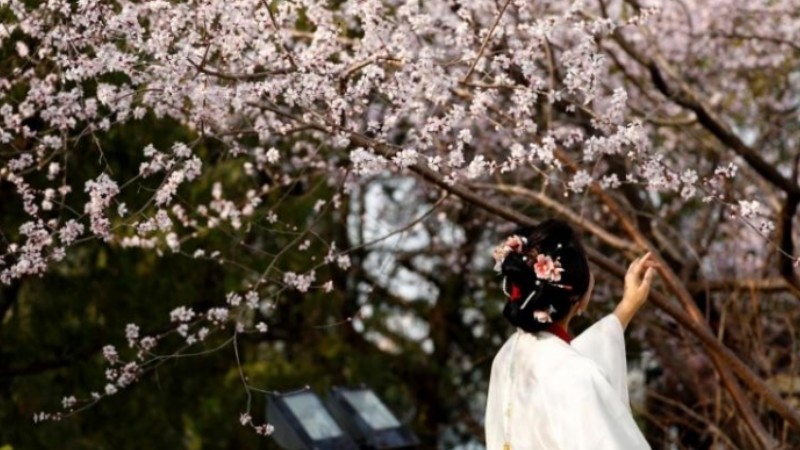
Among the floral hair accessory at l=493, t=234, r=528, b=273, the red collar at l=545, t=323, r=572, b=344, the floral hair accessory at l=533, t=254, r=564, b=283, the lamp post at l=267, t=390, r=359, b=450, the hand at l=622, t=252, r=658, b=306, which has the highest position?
the floral hair accessory at l=533, t=254, r=564, b=283

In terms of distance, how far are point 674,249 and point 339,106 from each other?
4513 millimetres

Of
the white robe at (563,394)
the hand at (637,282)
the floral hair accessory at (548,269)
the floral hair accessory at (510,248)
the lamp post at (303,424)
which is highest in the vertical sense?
the floral hair accessory at (548,269)

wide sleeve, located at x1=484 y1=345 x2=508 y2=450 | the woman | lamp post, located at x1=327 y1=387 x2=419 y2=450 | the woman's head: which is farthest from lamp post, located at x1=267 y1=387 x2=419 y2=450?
the woman's head

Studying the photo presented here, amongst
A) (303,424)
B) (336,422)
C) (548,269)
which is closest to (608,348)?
(548,269)

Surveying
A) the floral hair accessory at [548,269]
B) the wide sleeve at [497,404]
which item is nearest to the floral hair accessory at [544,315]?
the floral hair accessory at [548,269]

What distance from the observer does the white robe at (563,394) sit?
3.91 metres

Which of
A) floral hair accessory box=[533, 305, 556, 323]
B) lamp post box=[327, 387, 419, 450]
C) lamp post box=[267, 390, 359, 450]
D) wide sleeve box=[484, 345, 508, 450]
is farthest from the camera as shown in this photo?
lamp post box=[327, 387, 419, 450]

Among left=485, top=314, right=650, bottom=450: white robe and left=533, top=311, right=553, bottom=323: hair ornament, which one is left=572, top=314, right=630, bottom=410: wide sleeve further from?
left=533, top=311, right=553, bottom=323: hair ornament

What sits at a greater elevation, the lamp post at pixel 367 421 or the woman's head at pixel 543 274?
the woman's head at pixel 543 274

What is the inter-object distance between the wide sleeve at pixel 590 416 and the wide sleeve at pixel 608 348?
0.16 metres

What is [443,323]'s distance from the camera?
12906mm

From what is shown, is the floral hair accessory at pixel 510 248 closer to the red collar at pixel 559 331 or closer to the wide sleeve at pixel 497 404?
the red collar at pixel 559 331

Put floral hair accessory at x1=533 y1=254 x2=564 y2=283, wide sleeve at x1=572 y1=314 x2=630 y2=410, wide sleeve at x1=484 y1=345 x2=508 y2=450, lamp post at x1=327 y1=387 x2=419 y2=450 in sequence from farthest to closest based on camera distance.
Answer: lamp post at x1=327 y1=387 x2=419 y2=450 < wide sleeve at x1=484 y1=345 x2=508 y2=450 < wide sleeve at x1=572 y1=314 x2=630 y2=410 < floral hair accessory at x1=533 y1=254 x2=564 y2=283

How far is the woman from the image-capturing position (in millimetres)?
3906
